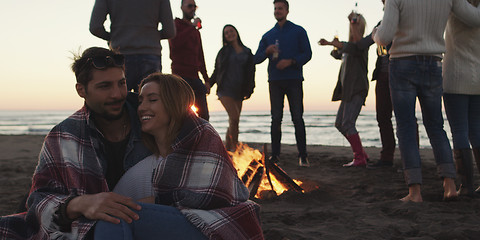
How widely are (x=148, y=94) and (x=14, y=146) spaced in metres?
9.13

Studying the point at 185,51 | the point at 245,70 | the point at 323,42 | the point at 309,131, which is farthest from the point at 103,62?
the point at 309,131

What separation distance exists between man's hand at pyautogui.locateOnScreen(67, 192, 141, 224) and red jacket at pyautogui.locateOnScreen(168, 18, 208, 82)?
12.5 feet

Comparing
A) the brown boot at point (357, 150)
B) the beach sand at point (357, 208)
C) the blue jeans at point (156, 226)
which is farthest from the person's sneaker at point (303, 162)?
the blue jeans at point (156, 226)

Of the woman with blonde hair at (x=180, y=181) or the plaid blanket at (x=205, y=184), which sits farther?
the plaid blanket at (x=205, y=184)

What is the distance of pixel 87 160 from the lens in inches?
85.0

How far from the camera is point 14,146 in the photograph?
998cm

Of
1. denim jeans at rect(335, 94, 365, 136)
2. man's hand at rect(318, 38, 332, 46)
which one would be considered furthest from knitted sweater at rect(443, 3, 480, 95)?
denim jeans at rect(335, 94, 365, 136)

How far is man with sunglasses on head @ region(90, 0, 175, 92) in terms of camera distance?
427 centimetres

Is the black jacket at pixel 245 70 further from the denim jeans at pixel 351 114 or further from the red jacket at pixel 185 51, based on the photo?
the denim jeans at pixel 351 114

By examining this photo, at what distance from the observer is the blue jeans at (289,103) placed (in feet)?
20.4

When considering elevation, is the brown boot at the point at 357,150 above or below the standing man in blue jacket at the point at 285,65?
below

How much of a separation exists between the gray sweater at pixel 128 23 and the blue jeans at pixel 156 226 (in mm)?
2749

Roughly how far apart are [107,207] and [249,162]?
269 cm

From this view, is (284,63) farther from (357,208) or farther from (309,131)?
(309,131)
